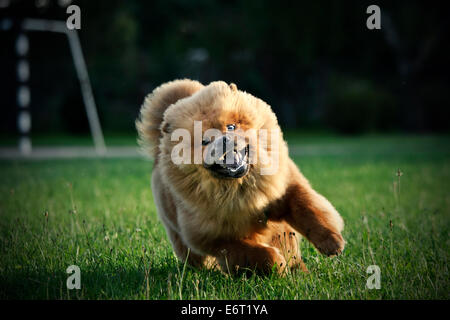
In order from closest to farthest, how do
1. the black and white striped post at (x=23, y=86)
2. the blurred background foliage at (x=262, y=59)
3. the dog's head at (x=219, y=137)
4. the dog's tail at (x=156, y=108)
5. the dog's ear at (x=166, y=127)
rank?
the dog's head at (x=219, y=137) < the dog's ear at (x=166, y=127) < the dog's tail at (x=156, y=108) < the black and white striped post at (x=23, y=86) < the blurred background foliage at (x=262, y=59)

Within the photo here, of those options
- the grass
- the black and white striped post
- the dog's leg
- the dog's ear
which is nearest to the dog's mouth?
the dog's ear

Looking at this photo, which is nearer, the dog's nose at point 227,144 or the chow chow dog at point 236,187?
the dog's nose at point 227,144

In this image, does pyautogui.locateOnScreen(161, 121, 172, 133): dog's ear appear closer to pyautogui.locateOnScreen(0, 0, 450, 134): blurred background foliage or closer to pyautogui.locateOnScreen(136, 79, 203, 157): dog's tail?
pyautogui.locateOnScreen(136, 79, 203, 157): dog's tail

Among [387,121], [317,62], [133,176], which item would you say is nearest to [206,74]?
[317,62]

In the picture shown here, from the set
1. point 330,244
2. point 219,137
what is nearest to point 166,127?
point 219,137

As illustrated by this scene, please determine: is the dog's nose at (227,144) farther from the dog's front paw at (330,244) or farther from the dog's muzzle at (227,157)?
the dog's front paw at (330,244)

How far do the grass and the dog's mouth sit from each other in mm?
680

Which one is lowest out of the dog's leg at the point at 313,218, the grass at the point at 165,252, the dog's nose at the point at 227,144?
the grass at the point at 165,252

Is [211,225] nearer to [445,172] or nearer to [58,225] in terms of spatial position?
[58,225]

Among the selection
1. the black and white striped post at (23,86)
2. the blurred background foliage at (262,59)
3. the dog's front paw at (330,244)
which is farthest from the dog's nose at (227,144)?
the blurred background foliage at (262,59)

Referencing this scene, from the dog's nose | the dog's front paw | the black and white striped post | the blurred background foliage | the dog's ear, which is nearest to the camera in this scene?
the dog's nose

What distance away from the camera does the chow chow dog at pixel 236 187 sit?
9.10 feet

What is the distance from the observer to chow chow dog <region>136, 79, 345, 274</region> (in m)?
2.77

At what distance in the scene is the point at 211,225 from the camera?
2.87 meters
